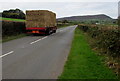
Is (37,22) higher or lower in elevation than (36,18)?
lower

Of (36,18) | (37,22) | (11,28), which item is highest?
(36,18)

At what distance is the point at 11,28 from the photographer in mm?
28578

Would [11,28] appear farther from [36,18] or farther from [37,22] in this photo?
[36,18]

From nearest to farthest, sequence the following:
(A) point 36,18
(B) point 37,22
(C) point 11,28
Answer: (C) point 11,28
(B) point 37,22
(A) point 36,18

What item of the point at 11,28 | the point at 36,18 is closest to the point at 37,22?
the point at 36,18

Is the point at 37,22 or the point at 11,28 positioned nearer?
the point at 11,28

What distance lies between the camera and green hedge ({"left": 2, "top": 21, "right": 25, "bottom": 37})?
85.7 feet

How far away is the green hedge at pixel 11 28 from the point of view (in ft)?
85.7

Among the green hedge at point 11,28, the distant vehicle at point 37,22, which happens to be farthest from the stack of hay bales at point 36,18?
the green hedge at point 11,28

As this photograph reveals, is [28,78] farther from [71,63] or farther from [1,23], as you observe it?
[1,23]

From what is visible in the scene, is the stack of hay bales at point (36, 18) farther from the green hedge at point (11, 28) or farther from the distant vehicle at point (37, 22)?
the green hedge at point (11, 28)

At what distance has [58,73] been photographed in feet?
28.3

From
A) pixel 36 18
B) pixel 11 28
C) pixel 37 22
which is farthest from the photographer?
pixel 36 18

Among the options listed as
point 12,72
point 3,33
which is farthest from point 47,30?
point 12,72
